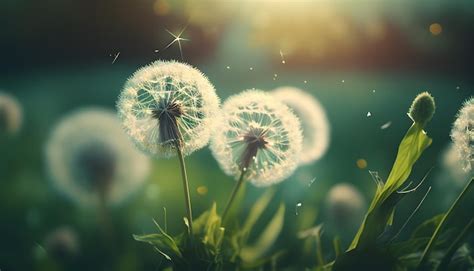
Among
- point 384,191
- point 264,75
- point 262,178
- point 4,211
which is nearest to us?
point 384,191

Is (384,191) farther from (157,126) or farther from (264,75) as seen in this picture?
(264,75)

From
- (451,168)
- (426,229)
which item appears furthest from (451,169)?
(426,229)

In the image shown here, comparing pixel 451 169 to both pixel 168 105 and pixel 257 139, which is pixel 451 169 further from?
pixel 168 105

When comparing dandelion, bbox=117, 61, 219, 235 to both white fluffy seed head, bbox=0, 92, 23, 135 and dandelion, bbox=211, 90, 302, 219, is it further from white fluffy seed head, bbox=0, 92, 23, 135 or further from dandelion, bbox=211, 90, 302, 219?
white fluffy seed head, bbox=0, 92, 23, 135

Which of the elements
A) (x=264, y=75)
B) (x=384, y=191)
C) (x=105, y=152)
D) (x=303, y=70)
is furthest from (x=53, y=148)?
(x=303, y=70)

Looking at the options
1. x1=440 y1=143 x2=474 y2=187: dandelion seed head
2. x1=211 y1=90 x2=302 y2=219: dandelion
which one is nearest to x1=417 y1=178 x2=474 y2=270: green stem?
x1=211 y1=90 x2=302 y2=219: dandelion

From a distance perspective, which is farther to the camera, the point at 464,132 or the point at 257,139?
the point at 257,139
